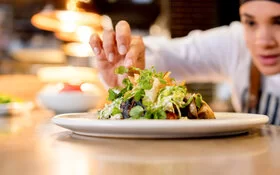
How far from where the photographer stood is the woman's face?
166 cm

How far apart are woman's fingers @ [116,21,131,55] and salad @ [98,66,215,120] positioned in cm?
29

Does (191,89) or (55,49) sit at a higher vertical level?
(55,49)

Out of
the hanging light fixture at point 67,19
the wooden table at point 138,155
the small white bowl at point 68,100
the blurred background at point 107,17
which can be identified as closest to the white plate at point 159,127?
the wooden table at point 138,155

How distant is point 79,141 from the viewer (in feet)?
2.62

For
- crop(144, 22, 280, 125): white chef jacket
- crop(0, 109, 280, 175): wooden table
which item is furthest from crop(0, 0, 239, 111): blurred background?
crop(0, 109, 280, 175): wooden table

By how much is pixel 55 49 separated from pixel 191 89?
56.2 inches

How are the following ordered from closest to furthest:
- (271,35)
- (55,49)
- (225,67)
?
(271,35) → (225,67) → (55,49)

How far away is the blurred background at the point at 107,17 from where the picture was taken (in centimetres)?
471

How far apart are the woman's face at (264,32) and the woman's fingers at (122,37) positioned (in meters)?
0.61

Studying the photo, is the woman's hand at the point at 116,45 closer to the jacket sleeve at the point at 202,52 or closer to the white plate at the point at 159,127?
the white plate at the point at 159,127

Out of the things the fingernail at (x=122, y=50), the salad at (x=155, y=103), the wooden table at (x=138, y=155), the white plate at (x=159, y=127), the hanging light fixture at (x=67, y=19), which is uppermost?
the hanging light fixture at (x=67, y=19)

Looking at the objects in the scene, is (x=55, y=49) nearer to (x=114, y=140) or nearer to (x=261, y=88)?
(x=261, y=88)

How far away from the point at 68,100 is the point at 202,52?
0.79 metres

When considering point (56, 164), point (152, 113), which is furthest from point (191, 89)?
point (56, 164)
